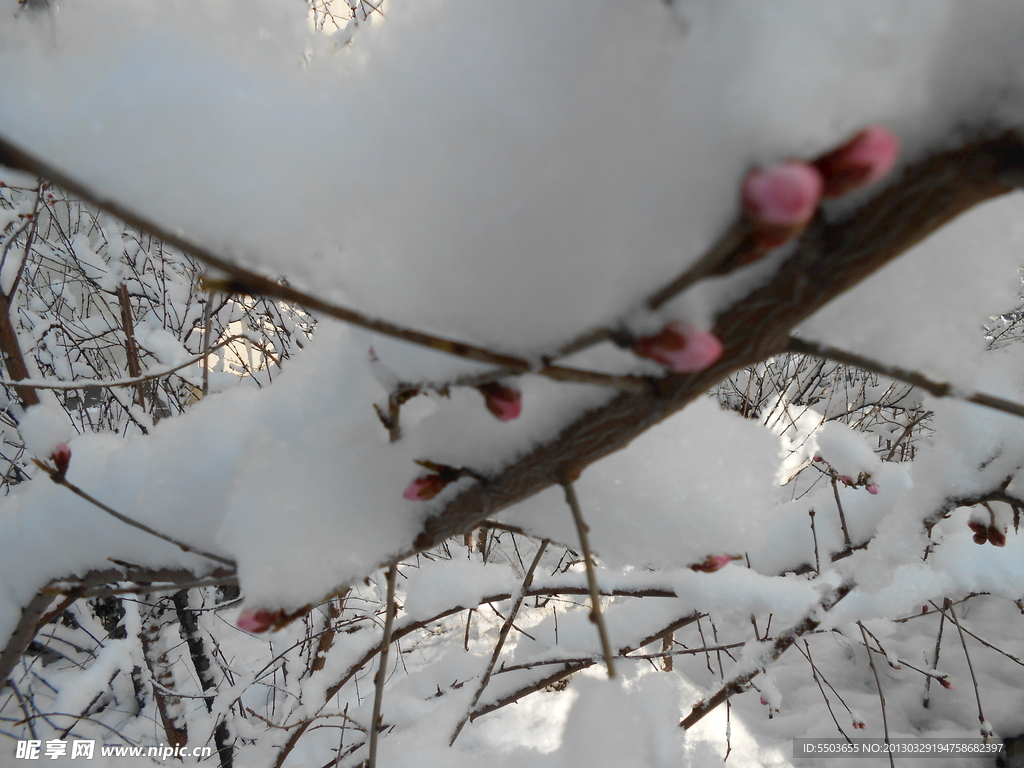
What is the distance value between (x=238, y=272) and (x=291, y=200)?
164mm

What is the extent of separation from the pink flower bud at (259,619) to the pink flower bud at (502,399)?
0.30 meters

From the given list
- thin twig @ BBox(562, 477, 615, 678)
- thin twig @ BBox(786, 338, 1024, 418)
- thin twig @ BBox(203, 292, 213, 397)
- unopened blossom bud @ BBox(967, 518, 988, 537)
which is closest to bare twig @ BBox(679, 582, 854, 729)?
unopened blossom bud @ BBox(967, 518, 988, 537)

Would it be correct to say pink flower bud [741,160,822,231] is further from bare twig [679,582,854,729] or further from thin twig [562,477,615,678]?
bare twig [679,582,854,729]

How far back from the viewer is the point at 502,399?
428 millimetres

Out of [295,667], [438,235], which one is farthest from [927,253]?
[295,667]

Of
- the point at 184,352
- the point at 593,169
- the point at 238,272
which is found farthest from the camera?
the point at 184,352

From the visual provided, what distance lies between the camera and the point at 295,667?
96.4 inches

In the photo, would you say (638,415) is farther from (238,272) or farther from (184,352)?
(184,352)

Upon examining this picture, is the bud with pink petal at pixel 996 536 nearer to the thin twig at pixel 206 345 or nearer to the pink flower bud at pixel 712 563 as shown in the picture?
the pink flower bud at pixel 712 563

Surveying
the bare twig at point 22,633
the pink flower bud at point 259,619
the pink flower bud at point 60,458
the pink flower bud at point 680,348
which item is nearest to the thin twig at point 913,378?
the pink flower bud at point 680,348

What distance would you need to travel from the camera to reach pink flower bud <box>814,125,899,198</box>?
0.85ft

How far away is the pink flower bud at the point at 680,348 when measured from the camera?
0.34 meters

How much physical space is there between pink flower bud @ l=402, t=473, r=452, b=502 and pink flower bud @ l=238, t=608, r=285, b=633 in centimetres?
17

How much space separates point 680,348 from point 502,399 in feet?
0.50
